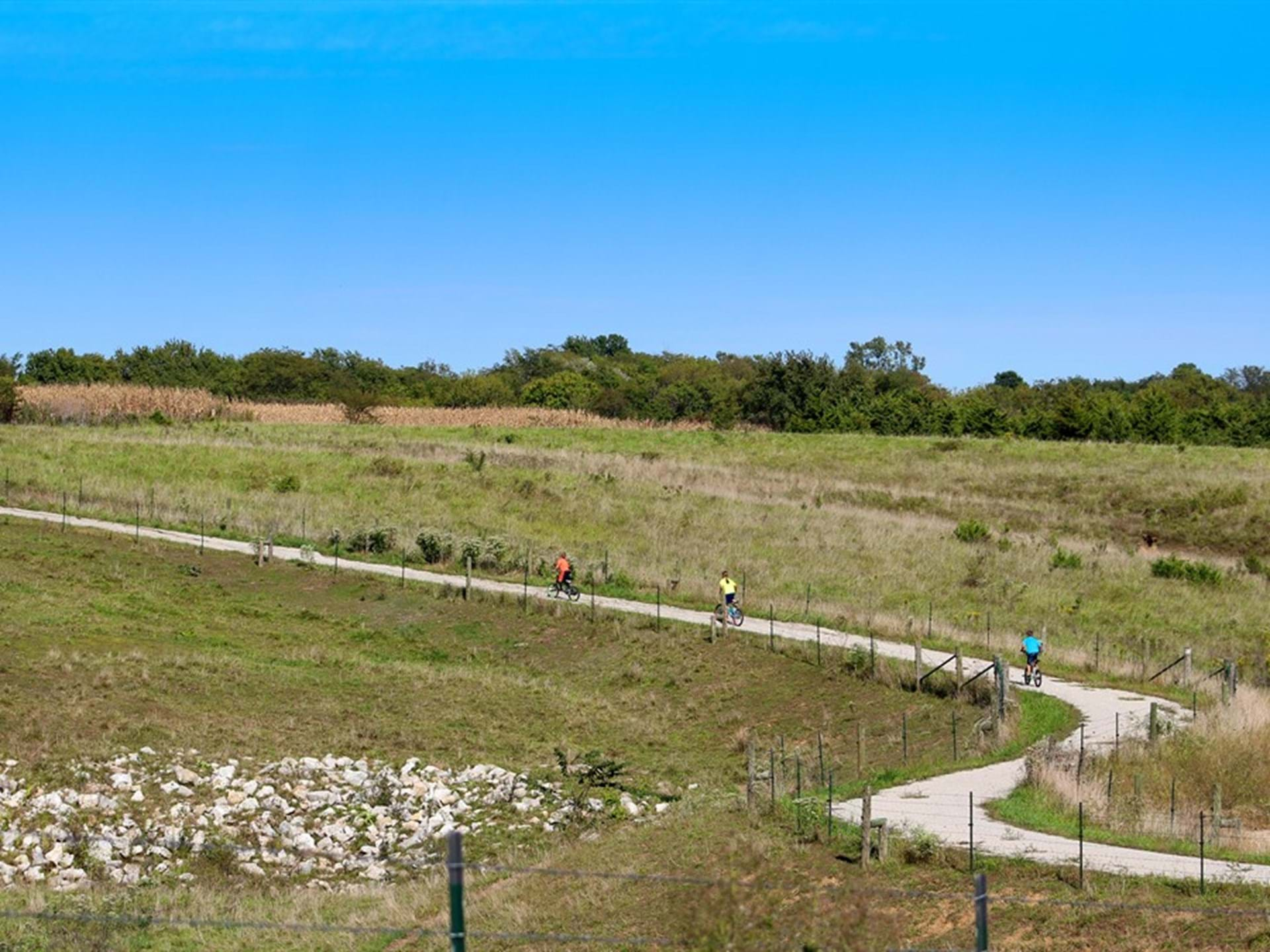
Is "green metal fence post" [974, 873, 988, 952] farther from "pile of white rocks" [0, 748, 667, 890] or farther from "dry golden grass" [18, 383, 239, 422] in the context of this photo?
"dry golden grass" [18, 383, 239, 422]

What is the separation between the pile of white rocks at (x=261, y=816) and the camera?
23844mm

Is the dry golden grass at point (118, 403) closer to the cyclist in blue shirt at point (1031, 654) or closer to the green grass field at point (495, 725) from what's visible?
the green grass field at point (495, 725)

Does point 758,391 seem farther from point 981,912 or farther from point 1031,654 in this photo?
point 981,912

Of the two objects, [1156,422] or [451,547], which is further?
[1156,422]

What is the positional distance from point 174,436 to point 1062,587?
51186 mm

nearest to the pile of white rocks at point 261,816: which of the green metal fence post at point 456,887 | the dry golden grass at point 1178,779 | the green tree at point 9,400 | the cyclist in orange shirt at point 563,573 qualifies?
the dry golden grass at point 1178,779

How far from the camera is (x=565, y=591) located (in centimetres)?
5078

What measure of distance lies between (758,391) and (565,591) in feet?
279

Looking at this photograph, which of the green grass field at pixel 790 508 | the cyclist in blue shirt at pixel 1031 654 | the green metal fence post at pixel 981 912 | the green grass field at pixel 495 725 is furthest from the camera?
the green grass field at pixel 790 508

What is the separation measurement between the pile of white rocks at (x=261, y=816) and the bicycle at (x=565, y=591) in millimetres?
20078

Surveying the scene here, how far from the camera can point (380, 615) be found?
163ft

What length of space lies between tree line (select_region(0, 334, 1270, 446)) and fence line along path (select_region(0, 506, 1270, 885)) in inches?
2640

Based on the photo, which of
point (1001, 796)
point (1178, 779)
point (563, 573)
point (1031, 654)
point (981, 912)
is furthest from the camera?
point (563, 573)

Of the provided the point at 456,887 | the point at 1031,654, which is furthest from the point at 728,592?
the point at 456,887
